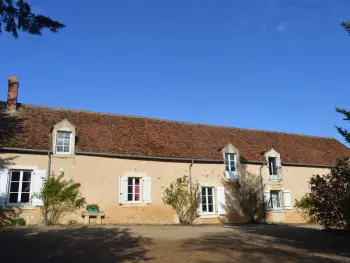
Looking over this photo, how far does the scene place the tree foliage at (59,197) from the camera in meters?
14.4

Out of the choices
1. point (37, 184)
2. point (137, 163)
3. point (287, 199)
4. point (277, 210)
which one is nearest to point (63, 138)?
point (37, 184)

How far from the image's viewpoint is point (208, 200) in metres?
18.1

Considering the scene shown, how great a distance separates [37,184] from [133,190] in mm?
4465

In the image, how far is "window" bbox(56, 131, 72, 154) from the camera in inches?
609

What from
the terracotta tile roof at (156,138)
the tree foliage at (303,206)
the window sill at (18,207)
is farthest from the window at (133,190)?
the tree foliage at (303,206)

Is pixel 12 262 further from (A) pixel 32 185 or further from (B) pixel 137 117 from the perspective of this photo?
(B) pixel 137 117

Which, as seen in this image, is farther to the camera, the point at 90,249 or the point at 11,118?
the point at 11,118

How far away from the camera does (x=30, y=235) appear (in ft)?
34.5

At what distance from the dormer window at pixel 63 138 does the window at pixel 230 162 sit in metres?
8.70

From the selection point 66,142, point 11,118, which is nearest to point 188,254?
point 66,142

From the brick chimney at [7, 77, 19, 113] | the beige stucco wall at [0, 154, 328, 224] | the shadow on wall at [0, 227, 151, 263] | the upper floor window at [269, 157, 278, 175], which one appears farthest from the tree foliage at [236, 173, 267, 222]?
the brick chimney at [7, 77, 19, 113]

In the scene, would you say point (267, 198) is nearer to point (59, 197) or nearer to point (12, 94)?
point (59, 197)

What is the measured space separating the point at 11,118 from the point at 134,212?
7.74 meters

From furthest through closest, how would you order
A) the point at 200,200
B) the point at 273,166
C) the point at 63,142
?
the point at 273,166
the point at 200,200
the point at 63,142
